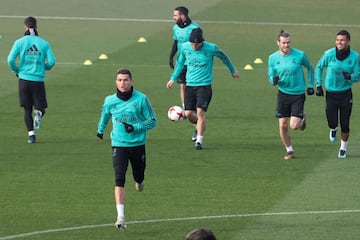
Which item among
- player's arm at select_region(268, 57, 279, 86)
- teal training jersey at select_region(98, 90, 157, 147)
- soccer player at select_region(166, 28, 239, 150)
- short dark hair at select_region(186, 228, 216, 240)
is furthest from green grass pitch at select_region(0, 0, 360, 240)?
short dark hair at select_region(186, 228, 216, 240)

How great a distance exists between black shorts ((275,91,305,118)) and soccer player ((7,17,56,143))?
474 centimetres

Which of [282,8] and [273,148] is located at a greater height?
[282,8]

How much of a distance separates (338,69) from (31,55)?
6177 millimetres

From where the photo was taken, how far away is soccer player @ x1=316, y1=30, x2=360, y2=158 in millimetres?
23438

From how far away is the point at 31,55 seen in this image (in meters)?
25.6

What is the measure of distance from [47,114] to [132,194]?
28.7 feet

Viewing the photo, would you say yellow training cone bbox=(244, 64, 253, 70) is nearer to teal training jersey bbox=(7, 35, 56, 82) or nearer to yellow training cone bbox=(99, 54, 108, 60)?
yellow training cone bbox=(99, 54, 108, 60)

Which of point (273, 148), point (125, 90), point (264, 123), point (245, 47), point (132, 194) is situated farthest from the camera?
point (245, 47)

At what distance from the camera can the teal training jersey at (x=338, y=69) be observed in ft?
77.0

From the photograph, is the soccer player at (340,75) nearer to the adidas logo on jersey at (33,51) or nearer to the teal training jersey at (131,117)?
the adidas logo on jersey at (33,51)

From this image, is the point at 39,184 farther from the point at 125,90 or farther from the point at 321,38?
the point at 321,38

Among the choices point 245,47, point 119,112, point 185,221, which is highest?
point 245,47

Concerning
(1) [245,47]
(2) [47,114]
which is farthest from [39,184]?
(1) [245,47]

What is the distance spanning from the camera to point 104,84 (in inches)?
1320
